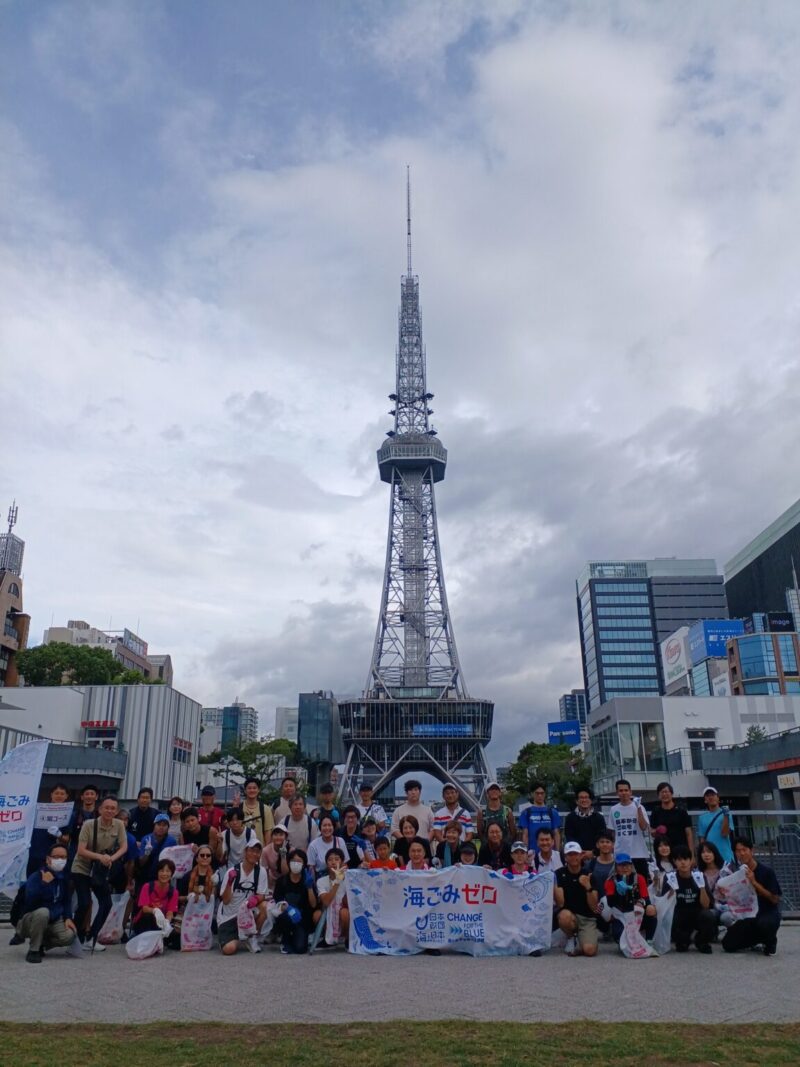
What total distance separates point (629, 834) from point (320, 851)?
4.52m

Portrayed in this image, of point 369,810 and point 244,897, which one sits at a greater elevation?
point 369,810

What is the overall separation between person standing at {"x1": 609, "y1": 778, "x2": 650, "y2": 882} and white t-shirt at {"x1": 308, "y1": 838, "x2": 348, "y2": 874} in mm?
4032

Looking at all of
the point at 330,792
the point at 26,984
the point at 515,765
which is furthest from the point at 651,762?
the point at 26,984

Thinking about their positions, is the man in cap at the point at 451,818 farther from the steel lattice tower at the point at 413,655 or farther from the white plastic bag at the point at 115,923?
the steel lattice tower at the point at 413,655

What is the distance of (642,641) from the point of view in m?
172

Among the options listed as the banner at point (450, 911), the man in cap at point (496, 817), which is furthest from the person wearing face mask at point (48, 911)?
the man in cap at point (496, 817)

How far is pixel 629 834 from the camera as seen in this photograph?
41.8 feet

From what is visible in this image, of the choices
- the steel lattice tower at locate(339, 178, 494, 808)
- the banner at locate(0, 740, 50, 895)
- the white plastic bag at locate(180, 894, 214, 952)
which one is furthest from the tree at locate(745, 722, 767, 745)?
the banner at locate(0, 740, 50, 895)

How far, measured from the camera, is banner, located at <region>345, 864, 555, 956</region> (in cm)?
1136

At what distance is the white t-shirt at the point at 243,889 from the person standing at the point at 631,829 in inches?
201

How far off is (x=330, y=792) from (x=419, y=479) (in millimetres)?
118336

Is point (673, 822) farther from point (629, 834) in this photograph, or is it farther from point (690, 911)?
point (690, 911)

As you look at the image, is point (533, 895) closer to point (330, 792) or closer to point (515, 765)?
point (330, 792)

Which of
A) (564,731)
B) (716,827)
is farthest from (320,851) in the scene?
(564,731)
